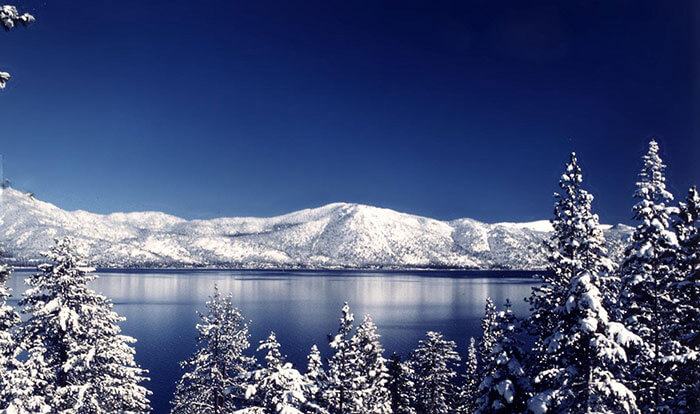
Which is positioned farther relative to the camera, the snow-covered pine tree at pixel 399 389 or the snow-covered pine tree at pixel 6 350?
the snow-covered pine tree at pixel 399 389

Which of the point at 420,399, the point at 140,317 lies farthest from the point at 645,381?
the point at 140,317

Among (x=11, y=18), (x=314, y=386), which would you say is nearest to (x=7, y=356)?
(x=314, y=386)

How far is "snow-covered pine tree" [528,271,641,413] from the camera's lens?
15891 mm

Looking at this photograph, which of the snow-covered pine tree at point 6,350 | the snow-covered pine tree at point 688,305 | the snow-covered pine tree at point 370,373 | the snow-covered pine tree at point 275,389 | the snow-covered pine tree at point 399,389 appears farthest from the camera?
the snow-covered pine tree at point 399,389

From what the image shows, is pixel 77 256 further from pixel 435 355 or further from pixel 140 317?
pixel 140 317

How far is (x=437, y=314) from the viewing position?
162m

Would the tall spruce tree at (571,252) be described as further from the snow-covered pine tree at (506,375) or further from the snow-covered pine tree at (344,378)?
the snow-covered pine tree at (344,378)

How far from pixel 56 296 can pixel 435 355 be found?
113 feet

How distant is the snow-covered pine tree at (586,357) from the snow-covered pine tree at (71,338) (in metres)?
17.9

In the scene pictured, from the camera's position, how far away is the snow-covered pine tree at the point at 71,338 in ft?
65.4

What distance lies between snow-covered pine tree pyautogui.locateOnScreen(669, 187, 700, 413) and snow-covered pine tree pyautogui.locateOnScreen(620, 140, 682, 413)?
391 millimetres

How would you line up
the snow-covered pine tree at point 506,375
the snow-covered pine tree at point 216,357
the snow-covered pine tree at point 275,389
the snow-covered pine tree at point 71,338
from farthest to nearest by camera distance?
the snow-covered pine tree at point 216,357, the snow-covered pine tree at point 71,338, the snow-covered pine tree at point 506,375, the snow-covered pine tree at point 275,389

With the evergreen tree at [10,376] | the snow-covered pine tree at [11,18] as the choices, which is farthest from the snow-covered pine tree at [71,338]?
the snow-covered pine tree at [11,18]

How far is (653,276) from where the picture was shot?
1902 cm
